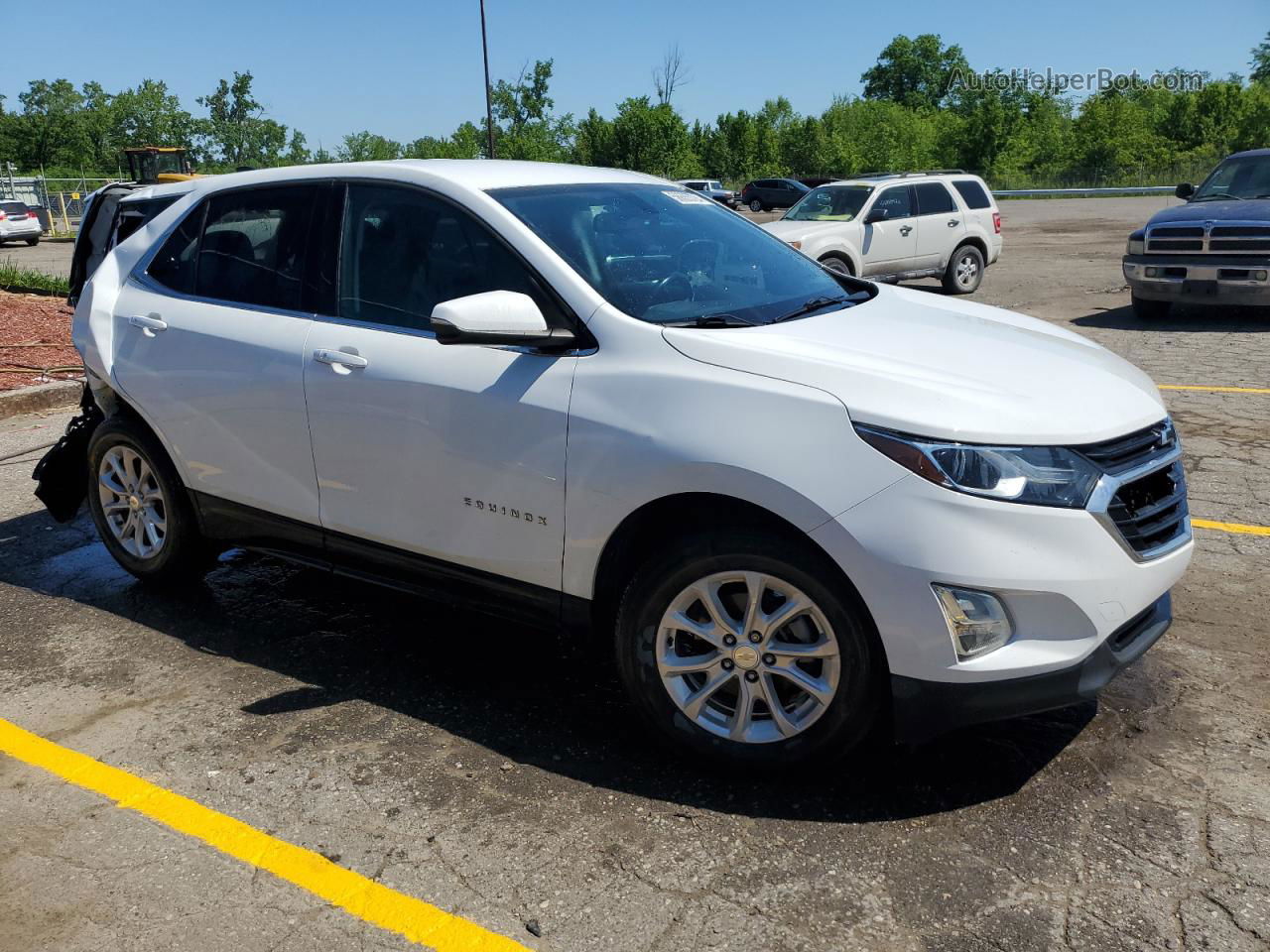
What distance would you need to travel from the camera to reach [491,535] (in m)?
3.63

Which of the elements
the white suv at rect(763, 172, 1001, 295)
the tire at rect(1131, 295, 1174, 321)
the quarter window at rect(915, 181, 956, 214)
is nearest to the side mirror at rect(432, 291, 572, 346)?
the tire at rect(1131, 295, 1174, 321)

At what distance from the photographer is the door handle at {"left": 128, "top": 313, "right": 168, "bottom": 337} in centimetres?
459

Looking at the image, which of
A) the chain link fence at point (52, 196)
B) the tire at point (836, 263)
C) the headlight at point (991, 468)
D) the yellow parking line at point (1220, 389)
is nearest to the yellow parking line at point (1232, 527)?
the headlight at point (991, 468)

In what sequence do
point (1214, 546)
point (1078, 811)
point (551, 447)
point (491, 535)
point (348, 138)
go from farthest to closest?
point (348, 138) → point (1214, 546) → point (491, 535) → point (551, 447) → point (1078, 811)

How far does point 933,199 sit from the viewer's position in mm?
15992

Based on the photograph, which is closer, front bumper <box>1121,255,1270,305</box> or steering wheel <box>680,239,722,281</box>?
steering wheel <box>680,239,722,281</box>

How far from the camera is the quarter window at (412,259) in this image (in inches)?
147

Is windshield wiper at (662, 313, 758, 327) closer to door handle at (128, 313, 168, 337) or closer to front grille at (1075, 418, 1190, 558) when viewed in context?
front grille at (1075, 418, 1190, 558)

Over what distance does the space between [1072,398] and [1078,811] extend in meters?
1.17

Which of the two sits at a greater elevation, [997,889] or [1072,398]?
[1072,398]

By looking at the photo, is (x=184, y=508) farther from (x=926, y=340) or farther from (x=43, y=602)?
(x=926, y=340)

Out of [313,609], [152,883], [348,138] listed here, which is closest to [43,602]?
[313,609]

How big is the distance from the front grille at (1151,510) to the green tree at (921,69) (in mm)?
134514

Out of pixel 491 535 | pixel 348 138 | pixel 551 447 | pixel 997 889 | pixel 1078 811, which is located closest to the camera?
pixel 997 889
